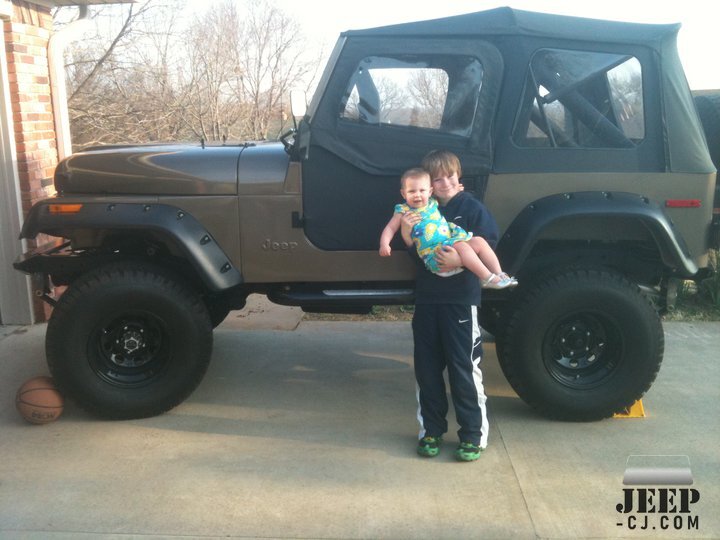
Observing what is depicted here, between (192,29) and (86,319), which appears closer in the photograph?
(86,319)

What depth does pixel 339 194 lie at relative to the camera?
4.48 m

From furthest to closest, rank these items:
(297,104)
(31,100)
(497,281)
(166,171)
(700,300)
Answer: (700,300) < (31,100) < (297,104) < (166,171) < (497,281)

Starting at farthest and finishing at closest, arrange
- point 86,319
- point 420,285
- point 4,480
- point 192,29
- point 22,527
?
point 192,29 < point 86,319 < point 420,285 < point 4,480 < point 22,527

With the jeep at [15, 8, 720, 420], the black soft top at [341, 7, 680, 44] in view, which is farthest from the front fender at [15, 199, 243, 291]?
the black soft top at [341, 7, 680, 44]

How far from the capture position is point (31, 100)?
6.52 meters

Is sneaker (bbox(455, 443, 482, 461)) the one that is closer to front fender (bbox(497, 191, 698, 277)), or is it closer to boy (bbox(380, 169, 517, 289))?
boy (bbox(380, 169, 517, 289))

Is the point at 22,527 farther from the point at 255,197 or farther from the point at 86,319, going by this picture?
the point at 255,197

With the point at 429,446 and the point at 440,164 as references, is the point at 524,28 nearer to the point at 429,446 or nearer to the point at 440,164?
the point at 440,164

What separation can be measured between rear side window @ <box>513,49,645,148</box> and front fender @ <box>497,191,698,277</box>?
337 millimetres

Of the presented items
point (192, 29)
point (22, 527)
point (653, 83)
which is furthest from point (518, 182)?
point (192, 29)

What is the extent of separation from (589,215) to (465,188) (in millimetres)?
688

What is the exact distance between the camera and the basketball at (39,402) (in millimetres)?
4492

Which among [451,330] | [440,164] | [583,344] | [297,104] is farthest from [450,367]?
[297,104]

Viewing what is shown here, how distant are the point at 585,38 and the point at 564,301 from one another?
146cm
